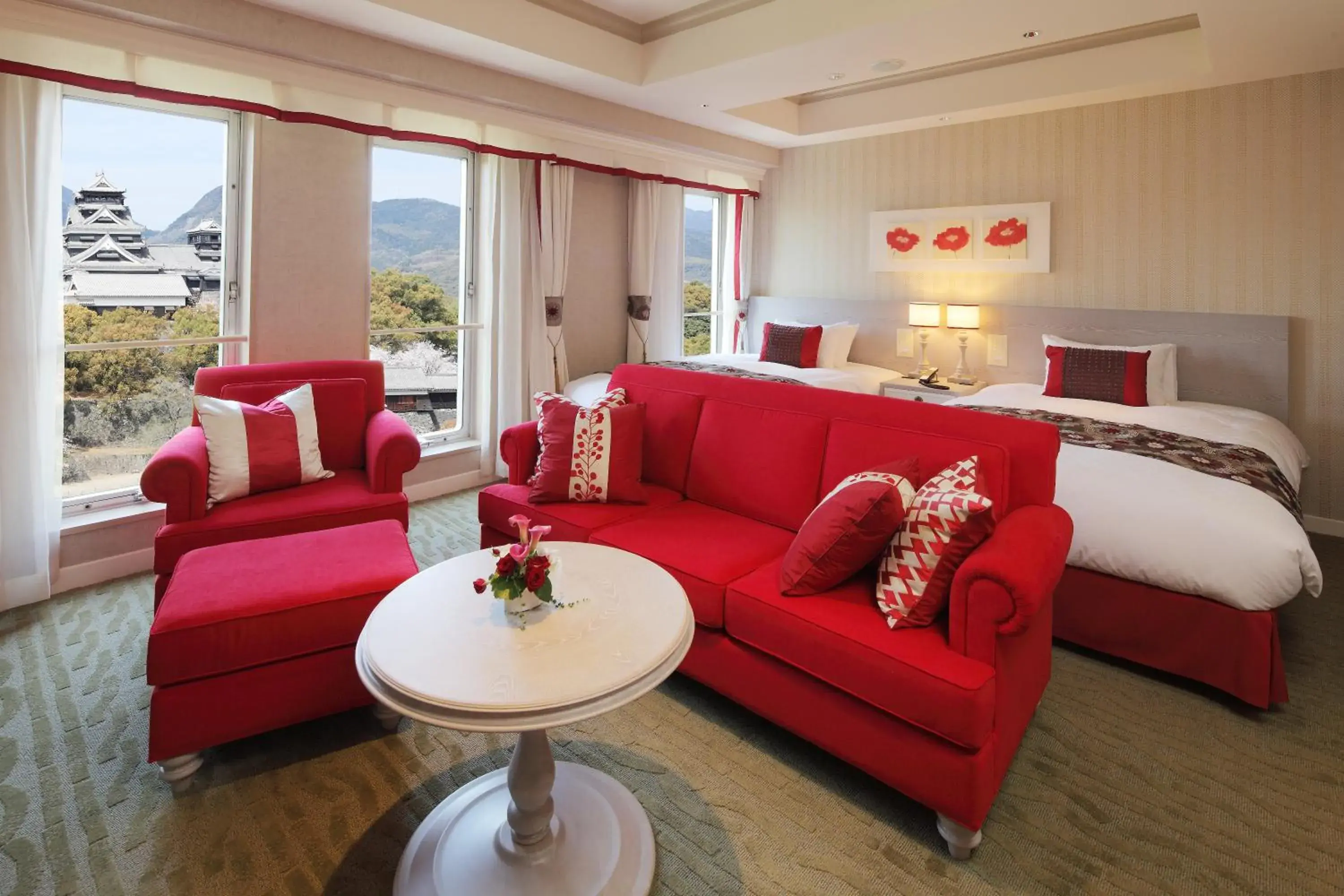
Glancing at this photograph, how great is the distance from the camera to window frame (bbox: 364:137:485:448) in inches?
185

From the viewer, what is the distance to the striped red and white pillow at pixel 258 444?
2.87 meters

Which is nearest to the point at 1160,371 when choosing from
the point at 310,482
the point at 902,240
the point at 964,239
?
the point at 964,239

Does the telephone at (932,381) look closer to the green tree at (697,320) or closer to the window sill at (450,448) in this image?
the green tree at (697,320)

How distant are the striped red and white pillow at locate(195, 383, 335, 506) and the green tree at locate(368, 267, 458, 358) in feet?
4.17

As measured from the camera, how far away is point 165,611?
6.25ft

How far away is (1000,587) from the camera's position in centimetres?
171

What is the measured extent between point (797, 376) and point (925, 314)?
113 cm

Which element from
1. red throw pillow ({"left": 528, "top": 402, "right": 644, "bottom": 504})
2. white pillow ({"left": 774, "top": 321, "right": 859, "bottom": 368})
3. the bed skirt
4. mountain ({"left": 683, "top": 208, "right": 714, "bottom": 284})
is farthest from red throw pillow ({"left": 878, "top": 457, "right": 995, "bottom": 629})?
mountain ({"left": 683, "top": 208, "right": 714, "bottom": 284})

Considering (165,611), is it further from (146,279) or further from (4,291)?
(146,279)

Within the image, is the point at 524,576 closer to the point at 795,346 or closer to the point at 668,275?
the point at 795,346

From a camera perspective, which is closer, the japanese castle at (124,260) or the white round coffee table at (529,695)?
the white round coffee table at (529,695)

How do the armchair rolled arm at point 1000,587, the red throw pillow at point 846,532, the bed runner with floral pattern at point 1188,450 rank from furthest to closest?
the bed runner with floral pattern at point 1188,450
the red throw pillow at point 846,532
the armchair rolled arm at point 1000,587

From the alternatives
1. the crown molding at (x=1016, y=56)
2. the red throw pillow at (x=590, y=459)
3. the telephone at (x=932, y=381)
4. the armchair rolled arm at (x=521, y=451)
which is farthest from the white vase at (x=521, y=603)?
the telephone at (x=932, y=381)

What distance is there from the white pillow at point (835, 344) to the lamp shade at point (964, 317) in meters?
0.78
